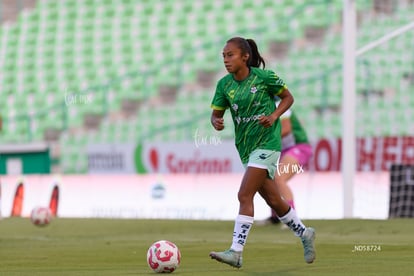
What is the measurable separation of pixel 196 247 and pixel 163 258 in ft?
12.9

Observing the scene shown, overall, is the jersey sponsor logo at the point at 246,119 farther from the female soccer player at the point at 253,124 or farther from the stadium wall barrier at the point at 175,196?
the stadium wall barrier at the point at 175,196

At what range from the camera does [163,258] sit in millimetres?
8812

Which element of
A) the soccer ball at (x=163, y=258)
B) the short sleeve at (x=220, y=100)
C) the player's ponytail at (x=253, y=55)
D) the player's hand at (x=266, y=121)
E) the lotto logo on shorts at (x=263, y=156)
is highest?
the player's ponytail at (x=253, y=55)

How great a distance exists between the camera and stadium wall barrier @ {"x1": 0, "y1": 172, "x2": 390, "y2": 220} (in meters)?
19.4

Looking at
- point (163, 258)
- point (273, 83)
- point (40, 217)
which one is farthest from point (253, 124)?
point (40, 217)

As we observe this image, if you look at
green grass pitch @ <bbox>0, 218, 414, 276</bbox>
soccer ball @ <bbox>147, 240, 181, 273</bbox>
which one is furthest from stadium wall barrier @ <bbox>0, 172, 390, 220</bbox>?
soccer ball @ <bbox>147, 240, 181, 273</bbox>

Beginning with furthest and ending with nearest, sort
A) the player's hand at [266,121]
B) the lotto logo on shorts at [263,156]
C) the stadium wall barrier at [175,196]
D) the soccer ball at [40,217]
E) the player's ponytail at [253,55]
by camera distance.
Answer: the stadium wall barrier at [175,196] → the soccer ball at [40,217] → the player's ponytail at [253,55] → the lotto logo on shorts at [263,156] → the player's hand at [266,121]

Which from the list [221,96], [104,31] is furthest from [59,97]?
[221,96]

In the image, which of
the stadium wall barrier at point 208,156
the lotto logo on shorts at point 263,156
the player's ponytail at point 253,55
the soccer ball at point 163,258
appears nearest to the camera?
the soccer ball at point 163,258

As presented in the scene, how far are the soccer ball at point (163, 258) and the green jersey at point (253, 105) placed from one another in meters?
1.21

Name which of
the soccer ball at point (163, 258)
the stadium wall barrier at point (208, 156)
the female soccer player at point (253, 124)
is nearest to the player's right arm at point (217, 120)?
the female soccer player at point (253, 124)

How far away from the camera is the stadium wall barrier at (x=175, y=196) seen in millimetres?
19422

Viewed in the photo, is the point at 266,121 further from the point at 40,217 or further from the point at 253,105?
the point at 40,217

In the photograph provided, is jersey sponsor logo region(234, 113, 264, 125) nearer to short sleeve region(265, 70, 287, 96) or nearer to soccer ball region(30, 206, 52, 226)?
short sleeve region(265, 70, 287, 96)
